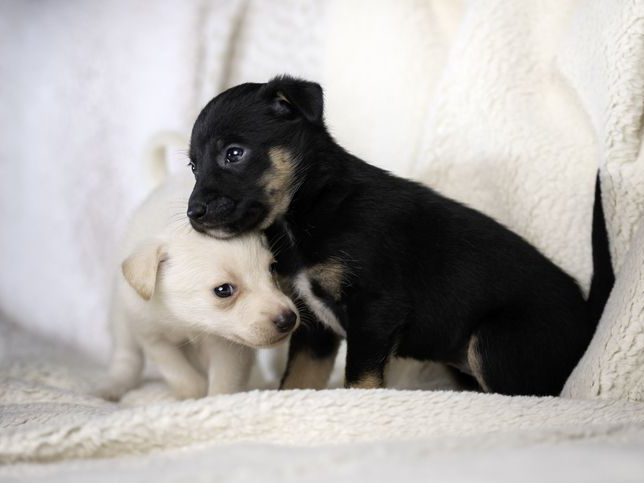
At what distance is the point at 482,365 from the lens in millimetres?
2625

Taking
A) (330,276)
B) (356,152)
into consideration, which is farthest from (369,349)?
(356,152)

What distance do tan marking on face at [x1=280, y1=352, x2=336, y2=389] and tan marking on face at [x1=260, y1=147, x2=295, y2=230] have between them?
0.52 metres

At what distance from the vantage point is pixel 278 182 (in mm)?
2594

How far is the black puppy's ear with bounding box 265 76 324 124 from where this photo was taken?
256 centimetres

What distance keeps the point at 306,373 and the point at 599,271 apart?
1.00 m

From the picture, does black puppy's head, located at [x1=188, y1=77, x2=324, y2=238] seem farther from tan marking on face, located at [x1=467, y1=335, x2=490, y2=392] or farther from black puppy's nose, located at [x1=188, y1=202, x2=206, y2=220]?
tan marking on face, located at [x1=467, y1=335, x2=490, y2=392]

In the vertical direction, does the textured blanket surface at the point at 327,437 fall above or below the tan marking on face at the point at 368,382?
above

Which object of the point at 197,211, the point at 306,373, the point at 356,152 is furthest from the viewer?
the point at 356,152

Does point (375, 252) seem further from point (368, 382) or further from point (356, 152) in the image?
point (356, 152)

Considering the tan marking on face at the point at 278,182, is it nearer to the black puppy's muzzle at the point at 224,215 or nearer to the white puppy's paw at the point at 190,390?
the black puppy's muzzle at the point at 224,215

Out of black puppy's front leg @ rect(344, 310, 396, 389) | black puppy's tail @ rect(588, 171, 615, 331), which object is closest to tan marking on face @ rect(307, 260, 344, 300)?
black puppy's front leg @ rect(344, 310, 396, 389)

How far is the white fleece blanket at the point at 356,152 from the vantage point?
1826mm

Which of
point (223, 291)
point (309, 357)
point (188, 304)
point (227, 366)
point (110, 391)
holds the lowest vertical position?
point (110, 391)

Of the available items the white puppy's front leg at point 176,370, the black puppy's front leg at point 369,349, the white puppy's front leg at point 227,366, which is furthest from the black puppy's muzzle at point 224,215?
the white puppy's front leg at point 176,370
